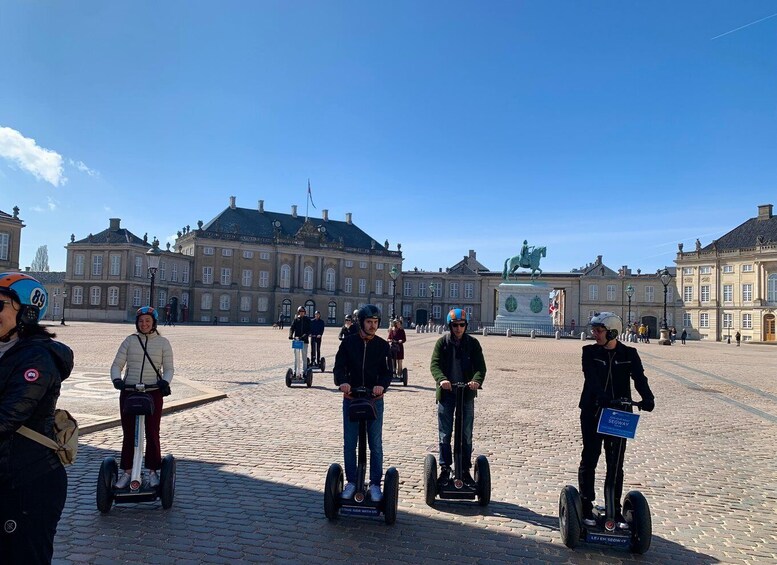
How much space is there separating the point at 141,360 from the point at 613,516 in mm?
4207

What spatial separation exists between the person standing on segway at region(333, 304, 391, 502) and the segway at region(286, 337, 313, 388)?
26.4ft

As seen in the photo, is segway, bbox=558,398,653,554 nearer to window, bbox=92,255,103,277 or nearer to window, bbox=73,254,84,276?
window, bbox=92,255,103,277

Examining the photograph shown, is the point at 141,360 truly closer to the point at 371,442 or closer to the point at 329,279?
the point at 371,442

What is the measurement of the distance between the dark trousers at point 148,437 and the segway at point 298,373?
7.49 meters

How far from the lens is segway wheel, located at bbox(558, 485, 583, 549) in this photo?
4.28m

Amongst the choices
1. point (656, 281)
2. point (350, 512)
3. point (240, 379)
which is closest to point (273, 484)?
point (350, 512)

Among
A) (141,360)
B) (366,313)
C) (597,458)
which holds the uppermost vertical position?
(366,313)

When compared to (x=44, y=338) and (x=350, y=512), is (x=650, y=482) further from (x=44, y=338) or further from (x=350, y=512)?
(x=44, y=338)

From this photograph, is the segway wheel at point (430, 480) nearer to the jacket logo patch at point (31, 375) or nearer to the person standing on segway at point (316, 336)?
the jacket logo patch at point (31, 375)

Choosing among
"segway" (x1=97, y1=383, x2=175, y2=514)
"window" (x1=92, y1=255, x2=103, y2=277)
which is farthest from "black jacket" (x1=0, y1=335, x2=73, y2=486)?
"window" (x1=92, y1=255, x2=103, y2=277)

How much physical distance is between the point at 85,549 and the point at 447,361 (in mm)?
3253

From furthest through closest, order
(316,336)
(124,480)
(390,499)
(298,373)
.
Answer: (316,336) < (298,373) < (124,480) < (390,499)

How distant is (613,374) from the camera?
4293mm

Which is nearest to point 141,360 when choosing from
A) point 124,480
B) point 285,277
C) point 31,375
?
point 124,480
